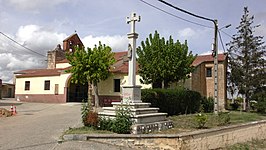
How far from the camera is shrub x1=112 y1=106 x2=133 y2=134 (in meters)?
9.78

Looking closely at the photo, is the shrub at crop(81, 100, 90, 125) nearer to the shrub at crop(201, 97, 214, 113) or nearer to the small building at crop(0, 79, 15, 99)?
the shrub at crop(201, 97, 214, 113)

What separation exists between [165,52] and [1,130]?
50.4 ft

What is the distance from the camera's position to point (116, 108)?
35.2ft

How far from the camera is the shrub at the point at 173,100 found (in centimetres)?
1573

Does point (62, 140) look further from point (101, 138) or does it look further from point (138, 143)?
point (138, 143)

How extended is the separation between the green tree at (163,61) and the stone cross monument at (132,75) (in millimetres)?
11680

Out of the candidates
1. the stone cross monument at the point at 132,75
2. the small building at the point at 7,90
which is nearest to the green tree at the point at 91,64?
the stone cross monument at the point at 132,75

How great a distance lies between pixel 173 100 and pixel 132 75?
21.3 feet

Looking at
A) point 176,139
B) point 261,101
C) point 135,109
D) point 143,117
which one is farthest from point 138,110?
point 261,101

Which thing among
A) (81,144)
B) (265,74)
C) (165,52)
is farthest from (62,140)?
(265,74)

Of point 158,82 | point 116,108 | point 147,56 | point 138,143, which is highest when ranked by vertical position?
point 147,56

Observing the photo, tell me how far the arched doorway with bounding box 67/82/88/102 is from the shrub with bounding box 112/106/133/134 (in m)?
20.8

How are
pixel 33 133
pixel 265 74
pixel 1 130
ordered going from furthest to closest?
1. pixel 265 74
2. pixel 1 130
3. pixel 33 133

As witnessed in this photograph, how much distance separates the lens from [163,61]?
23.4 metres
